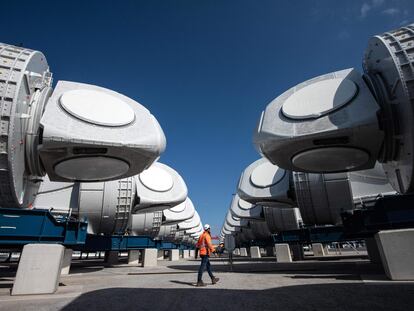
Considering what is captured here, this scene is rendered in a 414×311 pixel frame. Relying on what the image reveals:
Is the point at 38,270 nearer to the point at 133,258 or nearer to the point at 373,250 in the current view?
the point at 373,250

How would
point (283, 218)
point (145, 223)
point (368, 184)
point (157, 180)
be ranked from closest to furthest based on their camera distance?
1. point (368, 184)
2. point (157, 180)
3. point (283, 218)
4. point (145, 223)

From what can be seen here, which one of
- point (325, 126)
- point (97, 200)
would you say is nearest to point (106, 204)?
point (97, 200)

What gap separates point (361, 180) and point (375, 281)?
10.2m

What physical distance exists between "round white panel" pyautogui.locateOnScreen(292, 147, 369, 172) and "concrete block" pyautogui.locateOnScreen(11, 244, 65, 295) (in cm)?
1059

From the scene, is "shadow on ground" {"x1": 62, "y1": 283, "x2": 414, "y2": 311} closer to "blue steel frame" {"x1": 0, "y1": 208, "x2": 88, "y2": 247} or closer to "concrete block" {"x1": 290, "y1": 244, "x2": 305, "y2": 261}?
"blue steel frame" {"x1": 0, "y1": 208, "x2": 88, "y2": 247}

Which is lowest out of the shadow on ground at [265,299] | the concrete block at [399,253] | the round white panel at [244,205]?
the shadow on ground at [265,299]

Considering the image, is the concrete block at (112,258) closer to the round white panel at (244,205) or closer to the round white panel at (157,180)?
the round white panel at (157,180)

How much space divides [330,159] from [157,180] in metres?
15.9

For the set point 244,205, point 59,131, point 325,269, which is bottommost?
point 325,269

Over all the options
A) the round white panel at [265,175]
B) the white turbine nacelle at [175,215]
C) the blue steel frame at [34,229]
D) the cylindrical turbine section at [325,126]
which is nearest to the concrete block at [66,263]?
the blue steel frame at [34,229]

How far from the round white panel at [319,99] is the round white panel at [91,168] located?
824cm

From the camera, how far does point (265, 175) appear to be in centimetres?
2369

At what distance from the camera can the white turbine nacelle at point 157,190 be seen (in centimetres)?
2178

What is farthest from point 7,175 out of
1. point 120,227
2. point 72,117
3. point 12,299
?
point 120,227
